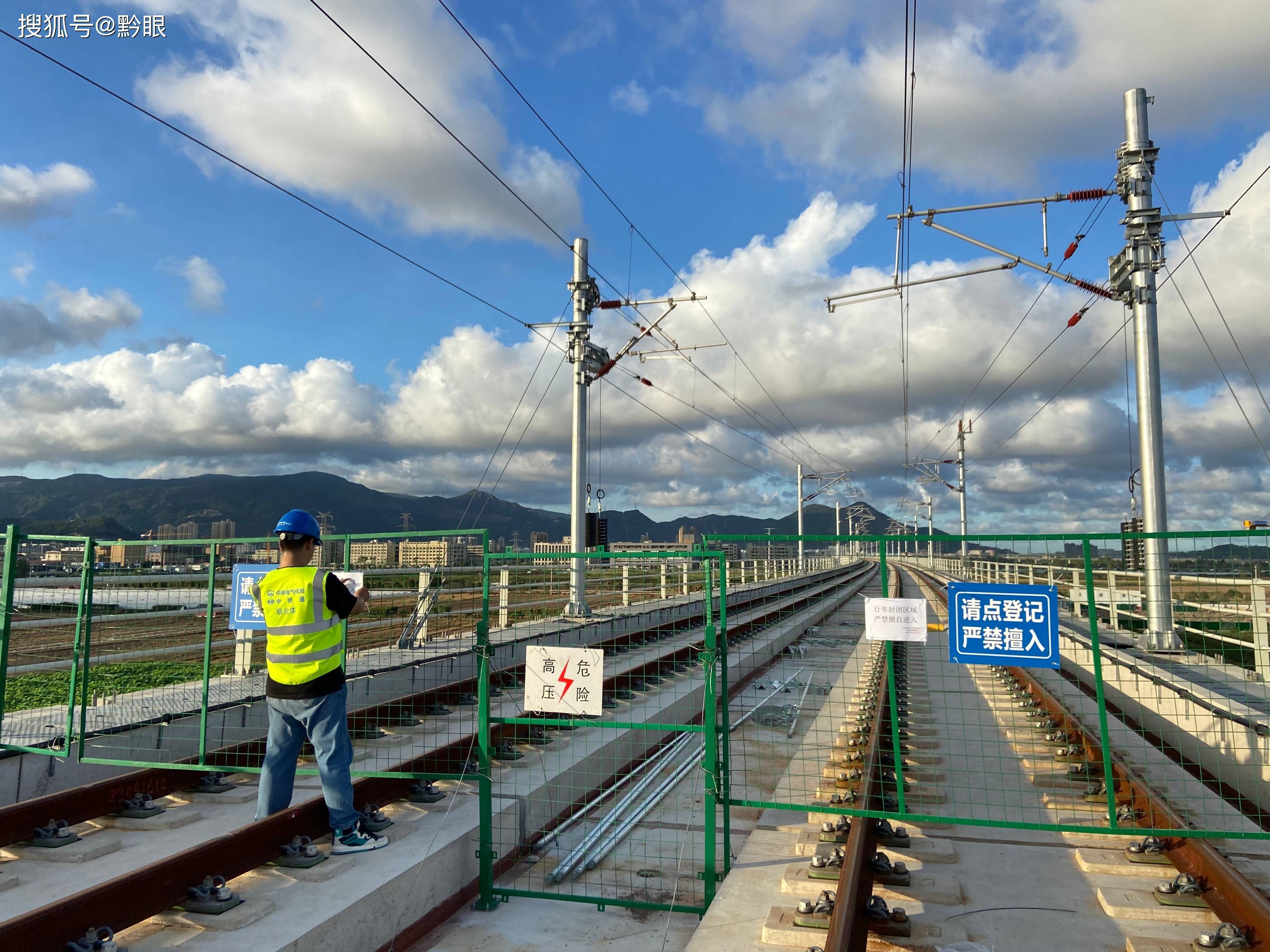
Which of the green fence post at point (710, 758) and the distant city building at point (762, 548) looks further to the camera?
the distant city building at point (762, 548)

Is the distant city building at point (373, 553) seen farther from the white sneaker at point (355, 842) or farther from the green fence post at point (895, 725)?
the green fence post at point (895, 725)

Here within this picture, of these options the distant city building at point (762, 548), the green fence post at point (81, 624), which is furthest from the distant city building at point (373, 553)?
the distant city building at point (762, 548)

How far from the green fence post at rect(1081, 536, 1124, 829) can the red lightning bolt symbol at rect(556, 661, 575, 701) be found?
319 cm

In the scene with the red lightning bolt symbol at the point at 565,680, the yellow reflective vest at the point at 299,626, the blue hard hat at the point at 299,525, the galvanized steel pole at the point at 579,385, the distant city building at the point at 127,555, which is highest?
the galvanized steel pole at the point at 579,385

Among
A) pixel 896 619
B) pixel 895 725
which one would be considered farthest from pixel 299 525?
pixel 895 725

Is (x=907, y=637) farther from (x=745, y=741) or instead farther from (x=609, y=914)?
(x=745, y=741)

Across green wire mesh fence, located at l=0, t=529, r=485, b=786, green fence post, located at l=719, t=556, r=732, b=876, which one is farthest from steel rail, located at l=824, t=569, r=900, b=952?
green wire mesh fence, located at l=0, t=529, r=485, b=786

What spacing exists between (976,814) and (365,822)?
4.51 meters

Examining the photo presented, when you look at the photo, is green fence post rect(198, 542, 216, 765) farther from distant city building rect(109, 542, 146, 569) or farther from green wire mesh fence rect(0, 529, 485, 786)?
distant city building rect(109, 542, 146, 569)

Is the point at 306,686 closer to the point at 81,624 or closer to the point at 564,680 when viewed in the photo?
the point at 564,680

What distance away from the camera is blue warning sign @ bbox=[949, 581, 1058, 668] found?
16.4 feet

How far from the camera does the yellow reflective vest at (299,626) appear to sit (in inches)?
200

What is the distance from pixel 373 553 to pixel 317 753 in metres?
2.59

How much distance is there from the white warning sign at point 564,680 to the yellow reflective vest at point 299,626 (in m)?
1.31
